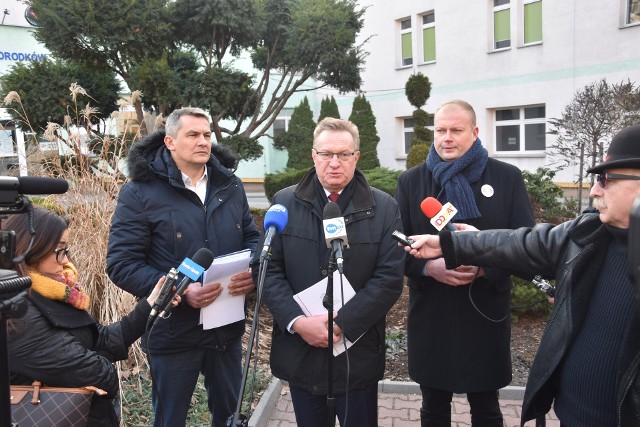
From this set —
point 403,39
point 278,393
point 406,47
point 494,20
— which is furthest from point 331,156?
point 403,39

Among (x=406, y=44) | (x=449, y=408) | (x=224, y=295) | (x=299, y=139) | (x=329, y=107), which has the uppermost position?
(x=406, y=44)

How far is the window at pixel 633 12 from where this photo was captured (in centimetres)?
1488

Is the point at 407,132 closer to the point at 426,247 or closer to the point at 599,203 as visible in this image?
the point at 426,247

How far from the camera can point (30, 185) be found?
1514 millimetres

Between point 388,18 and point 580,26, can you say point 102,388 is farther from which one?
point 388,18

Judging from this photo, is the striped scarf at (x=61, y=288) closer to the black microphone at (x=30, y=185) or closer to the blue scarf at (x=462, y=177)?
the black microphone at (x=30, y=185)

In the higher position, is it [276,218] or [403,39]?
[403,39]

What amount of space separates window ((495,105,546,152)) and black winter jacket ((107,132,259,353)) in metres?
16.9

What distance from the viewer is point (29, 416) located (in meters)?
2.08

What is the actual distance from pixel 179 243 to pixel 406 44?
817 inches

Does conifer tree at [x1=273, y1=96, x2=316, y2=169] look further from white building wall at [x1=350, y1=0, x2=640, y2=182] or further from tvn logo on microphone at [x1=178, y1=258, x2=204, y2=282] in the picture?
tvn logo on microphone at [x1=178, y1=258, x2=204, y2=282]

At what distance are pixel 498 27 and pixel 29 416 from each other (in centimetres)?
1949

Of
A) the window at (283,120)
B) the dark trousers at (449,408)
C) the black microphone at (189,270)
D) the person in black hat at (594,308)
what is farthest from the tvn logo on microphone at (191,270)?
the window at (283,120)

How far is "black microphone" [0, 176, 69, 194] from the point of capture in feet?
4.79
